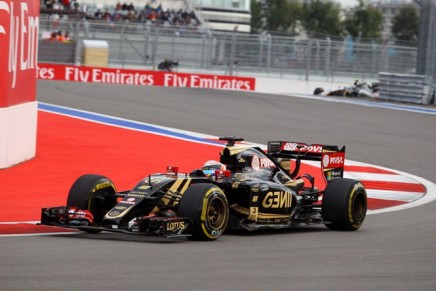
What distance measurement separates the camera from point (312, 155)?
11.9 m

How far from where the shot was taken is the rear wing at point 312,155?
11.7m

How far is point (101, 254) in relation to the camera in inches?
342

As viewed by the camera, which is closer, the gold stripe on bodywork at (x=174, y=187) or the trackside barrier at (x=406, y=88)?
the gold stripe on bodywork at (x=174, y=187)

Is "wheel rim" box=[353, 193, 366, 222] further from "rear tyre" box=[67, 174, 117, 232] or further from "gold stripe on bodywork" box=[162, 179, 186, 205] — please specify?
"rear tyre" box=[67, 174, 117, 232]

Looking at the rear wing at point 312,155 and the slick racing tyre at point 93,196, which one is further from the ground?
the rear wing at point 312,155

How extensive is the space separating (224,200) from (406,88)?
23963mm

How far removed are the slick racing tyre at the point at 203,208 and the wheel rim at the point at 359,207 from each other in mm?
2010

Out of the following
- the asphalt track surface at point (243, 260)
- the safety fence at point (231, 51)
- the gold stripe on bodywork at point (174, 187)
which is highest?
the safety fence at point (231, 51)

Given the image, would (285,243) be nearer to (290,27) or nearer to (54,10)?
(54,10)

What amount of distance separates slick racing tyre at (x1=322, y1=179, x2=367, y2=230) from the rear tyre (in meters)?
2.36

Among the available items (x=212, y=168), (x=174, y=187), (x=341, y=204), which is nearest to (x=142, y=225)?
(x=174, y=187)

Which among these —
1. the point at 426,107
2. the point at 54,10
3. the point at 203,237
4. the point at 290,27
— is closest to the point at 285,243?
the point at 203,237

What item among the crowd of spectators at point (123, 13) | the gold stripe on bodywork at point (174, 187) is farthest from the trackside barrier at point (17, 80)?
the crowd of spectators at point (123, 13)

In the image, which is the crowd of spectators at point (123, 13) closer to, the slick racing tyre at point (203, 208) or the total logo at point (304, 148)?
the total logo at point (304, 148)
